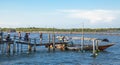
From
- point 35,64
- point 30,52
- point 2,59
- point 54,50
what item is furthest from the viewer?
point 54,50

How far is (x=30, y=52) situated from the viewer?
191 ft

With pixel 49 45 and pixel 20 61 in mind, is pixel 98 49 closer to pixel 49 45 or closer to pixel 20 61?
pixel 49 45

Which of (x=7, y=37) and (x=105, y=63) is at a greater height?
(x=7, y=37)

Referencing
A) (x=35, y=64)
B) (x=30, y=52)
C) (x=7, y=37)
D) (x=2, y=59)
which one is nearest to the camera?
(x=35, y=64)

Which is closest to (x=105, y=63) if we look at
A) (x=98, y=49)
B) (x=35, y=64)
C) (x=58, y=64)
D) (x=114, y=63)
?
(x=114, y=63)

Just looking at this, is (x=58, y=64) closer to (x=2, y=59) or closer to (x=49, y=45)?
(x=2, y=59)

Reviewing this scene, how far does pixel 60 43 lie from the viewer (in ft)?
207

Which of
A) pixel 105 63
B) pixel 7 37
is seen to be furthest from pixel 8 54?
pixel 105 63

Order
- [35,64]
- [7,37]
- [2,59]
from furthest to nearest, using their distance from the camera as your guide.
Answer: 1. [7,37]
2. [2,59]
3. [35,64]

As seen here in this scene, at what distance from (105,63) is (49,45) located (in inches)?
688

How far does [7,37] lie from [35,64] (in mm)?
10198

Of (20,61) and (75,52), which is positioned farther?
(75,52)

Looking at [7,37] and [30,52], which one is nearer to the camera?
[7,37]

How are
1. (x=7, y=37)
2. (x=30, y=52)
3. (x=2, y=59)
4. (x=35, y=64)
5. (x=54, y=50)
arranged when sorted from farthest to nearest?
(x=54, y=50) < (x=30, y=52) < (x=7, y=37) < (x=2, y=59) < (x=35, y=64)
